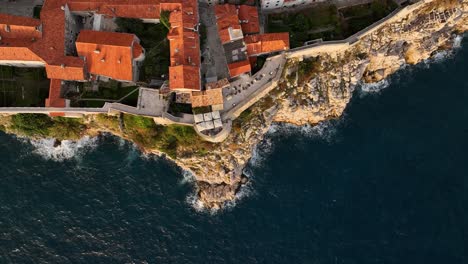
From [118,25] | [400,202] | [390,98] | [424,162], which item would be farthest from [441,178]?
[118,25]

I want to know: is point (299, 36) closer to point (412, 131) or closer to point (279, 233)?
point (412, 131)

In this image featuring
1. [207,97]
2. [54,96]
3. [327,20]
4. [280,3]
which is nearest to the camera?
[54,96]

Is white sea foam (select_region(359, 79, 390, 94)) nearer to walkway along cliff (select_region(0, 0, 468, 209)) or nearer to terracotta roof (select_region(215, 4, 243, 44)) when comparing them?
walkway along cliff (select_region(0, 0, 468, 209))

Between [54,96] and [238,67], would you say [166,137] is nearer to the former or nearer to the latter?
[238,67]

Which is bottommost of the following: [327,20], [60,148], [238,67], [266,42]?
[60,148]

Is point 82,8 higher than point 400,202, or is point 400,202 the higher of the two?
point 82,8

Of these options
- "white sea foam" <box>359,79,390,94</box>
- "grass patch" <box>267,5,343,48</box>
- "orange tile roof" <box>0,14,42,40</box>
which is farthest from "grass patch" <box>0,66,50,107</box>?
"white sea foam" <box>359,79,390,94</box>

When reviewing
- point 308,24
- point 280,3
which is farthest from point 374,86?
point 280,3

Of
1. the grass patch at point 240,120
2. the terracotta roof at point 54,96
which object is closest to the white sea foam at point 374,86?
the grass patch at point 240,120
